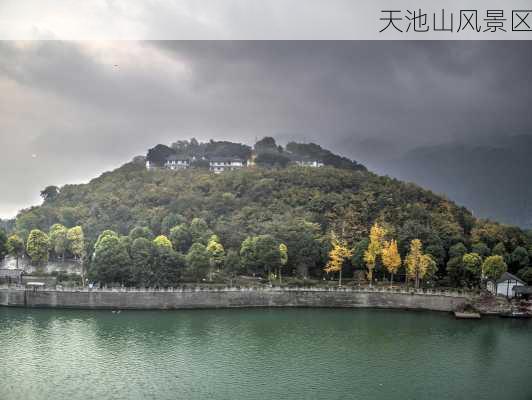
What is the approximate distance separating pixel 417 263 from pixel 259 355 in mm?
19386

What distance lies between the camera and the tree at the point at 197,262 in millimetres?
41972

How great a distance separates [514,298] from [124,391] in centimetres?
3010

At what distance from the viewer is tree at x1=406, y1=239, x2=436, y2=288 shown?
139ft

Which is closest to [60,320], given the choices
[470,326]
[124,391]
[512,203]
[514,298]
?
[124,391]

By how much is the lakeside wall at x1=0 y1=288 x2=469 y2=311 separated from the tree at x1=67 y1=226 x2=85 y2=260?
823cm

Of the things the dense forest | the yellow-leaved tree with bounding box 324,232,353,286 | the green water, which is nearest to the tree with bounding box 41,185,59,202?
the dense forest

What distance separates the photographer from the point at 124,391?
23.5 m

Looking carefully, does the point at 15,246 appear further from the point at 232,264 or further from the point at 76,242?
the point at 232,264

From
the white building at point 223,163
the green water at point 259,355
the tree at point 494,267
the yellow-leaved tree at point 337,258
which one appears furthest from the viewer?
the white building at point 223,163

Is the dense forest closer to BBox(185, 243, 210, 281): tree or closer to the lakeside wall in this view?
BBox(185, 243, 210, 281): tree

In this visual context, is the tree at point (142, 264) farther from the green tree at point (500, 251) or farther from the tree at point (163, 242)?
the green tree at point (500, 251)

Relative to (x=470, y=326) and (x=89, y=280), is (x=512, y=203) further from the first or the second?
(x=89, y=280)

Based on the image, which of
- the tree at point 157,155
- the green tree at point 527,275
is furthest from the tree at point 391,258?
the tree at point 157,155

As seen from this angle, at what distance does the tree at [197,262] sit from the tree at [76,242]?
1094 cm
